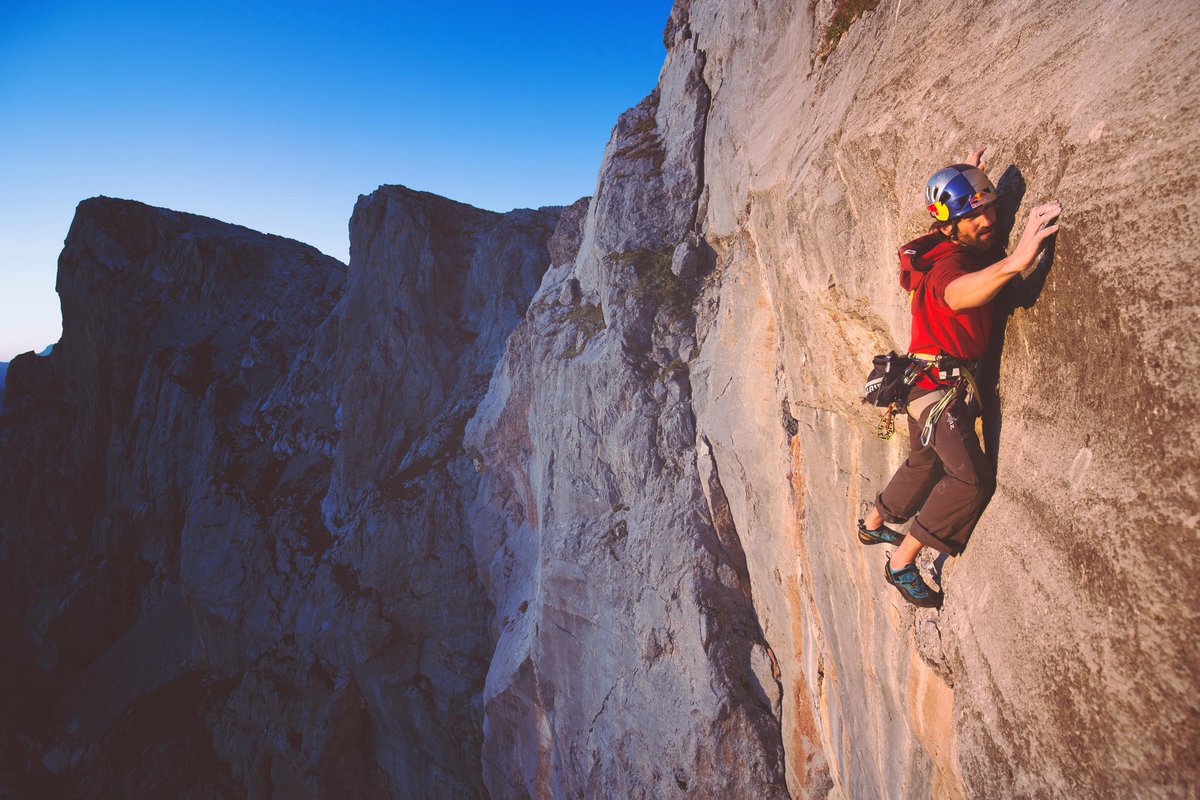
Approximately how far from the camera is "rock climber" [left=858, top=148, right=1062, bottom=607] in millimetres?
4191

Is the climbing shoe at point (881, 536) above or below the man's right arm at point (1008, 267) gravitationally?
below

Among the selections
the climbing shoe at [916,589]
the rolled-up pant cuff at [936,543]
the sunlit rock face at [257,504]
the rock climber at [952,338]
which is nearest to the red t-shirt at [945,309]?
the rock climber at [952,338]

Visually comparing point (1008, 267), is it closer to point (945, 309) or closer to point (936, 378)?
point (945, 309)

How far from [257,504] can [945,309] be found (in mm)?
36713

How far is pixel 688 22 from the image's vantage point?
15344 millimetres

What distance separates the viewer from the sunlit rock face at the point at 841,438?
10.1 feet

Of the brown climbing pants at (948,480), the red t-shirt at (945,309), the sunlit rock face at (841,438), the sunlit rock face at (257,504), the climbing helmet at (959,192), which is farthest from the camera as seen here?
the sunlit rock face at (257,504)

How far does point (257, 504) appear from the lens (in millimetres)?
32406

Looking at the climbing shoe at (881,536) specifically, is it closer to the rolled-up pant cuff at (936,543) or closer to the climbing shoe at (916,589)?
the climbing shoe at (916,589)

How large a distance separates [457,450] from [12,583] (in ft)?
137

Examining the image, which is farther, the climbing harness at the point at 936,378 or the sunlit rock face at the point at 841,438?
the climbing harness at the point at 936,378

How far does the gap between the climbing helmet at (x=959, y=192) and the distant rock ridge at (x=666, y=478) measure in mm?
290

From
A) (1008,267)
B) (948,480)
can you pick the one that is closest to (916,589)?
(948,480)

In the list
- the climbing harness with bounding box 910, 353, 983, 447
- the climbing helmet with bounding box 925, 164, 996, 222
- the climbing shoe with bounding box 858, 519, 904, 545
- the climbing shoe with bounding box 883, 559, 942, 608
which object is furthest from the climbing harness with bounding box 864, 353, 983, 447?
the climbing shoe with bounding box 858, 519, 904, 545
